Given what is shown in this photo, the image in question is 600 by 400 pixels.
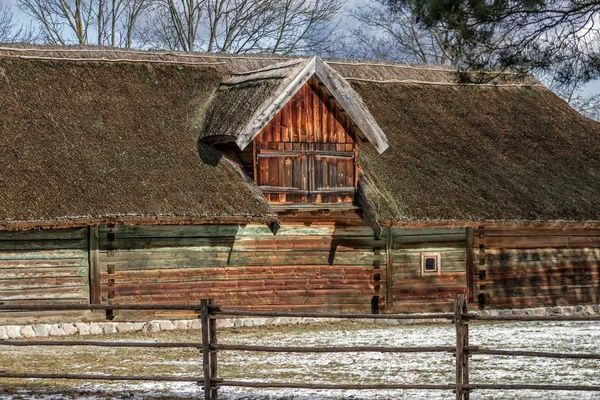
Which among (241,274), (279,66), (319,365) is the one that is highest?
(279,66)

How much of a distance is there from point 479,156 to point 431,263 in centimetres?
298

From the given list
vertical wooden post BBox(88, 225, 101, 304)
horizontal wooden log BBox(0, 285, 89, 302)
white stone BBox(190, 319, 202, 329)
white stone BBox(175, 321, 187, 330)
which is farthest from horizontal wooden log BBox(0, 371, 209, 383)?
white stone BBox(190, 319, 202, 329)

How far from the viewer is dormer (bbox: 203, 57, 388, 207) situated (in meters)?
22.5

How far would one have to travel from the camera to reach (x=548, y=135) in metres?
27.4

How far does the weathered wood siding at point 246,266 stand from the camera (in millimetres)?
21391

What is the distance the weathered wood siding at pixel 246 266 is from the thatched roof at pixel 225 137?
0.97 meters

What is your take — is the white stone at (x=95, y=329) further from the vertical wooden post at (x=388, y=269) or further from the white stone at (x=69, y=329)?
the vertical wooden post at (x=388, y=269)

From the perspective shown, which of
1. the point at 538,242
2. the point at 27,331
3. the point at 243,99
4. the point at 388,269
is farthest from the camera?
the point at 538,242

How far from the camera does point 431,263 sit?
24.2 metres

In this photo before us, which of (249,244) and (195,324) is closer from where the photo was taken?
(195,324)

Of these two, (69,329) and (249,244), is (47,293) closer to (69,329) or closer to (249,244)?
(69,329)

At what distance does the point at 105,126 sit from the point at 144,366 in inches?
295

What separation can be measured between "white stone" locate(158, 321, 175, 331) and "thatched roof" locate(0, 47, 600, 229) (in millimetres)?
2069

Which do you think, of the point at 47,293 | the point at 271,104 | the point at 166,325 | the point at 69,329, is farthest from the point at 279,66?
the point at 69,329
